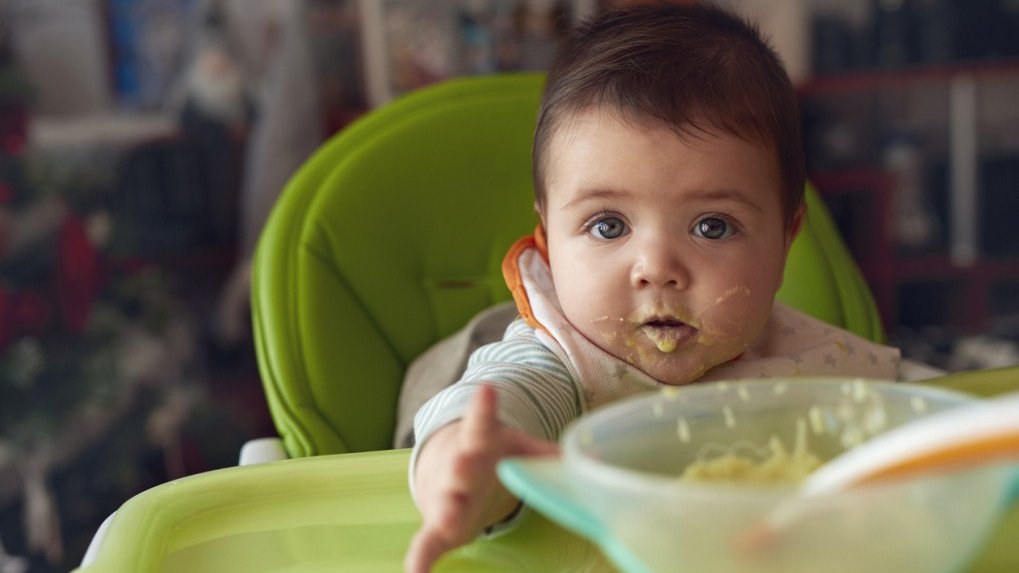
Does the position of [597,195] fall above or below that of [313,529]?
above

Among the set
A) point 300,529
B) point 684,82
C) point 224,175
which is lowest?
point 224,175

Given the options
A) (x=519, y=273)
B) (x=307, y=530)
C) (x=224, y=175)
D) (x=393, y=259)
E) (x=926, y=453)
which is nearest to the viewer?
(x=926, y=453)

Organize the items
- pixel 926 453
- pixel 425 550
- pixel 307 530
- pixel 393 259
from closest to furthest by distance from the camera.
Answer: pixel 926 453
pixel 425 550
pixel 307 530
pixel 393 259

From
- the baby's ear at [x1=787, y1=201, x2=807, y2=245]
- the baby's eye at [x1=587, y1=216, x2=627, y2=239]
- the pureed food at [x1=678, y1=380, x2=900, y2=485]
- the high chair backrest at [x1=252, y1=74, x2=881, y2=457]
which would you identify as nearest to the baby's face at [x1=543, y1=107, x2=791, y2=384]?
the baby's eye at [x1=587, y1=216, x2=627, y2=239]

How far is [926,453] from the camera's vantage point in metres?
0.38

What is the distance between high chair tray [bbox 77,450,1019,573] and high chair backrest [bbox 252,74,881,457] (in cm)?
30

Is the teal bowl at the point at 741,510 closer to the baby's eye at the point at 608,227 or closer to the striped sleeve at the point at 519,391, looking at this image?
the striped sleeve at the point at 519,391

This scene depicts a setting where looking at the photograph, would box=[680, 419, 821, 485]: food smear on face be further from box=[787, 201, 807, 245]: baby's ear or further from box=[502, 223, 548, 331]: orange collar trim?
box=[787, 201, 807, 245]: baby's ear

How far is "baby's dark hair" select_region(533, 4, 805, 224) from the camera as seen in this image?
2.68ft

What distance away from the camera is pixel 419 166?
1.23m

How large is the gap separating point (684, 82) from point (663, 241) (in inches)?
5.3

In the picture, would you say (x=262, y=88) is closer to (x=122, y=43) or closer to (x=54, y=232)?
(x=122, y=43)

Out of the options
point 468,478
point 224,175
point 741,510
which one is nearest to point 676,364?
point 468,478

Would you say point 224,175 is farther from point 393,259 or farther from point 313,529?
point 313,529
